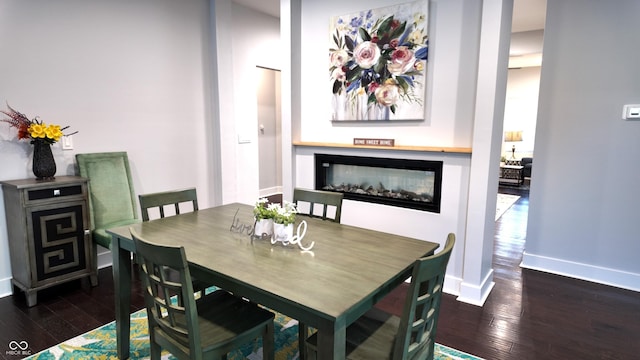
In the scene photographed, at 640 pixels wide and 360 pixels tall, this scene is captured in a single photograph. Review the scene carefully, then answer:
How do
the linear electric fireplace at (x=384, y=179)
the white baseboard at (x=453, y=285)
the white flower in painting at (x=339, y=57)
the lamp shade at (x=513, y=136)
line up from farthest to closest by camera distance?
the lamp shade at (x=513, y=136) → the white flower in painting at (x=339, y=57) → the linear electric fireplace at (x=384, y=179) → the white baseboard at (x=453, y=285)

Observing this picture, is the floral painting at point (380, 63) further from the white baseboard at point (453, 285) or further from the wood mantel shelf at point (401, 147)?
the white baseboard at point (453, 285)

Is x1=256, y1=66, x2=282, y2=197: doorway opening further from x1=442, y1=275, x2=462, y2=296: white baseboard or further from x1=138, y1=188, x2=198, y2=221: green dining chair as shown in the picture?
x1=442, y1=275, x2=462, y2=296: white baseboard

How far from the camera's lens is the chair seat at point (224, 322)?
1.59 metres

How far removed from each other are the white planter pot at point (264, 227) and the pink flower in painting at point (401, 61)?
1964 mm

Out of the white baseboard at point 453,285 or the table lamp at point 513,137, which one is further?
the table lamp at point 513,137

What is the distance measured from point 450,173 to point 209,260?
2.09 metres

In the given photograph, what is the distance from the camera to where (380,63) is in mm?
3270

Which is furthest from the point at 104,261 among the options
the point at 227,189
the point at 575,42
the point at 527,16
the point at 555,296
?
the point at 527,16

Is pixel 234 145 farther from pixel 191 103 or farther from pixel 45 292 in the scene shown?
pixel 45 292

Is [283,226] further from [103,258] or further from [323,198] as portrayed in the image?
[103,258]

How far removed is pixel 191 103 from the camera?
13.7 feet

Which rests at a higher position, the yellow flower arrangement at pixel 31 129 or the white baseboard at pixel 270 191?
the yellow flower arrangement at pixel 31 129

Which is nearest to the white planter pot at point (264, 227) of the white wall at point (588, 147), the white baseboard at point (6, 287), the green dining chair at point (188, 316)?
the green dining chair at point (188, 316)

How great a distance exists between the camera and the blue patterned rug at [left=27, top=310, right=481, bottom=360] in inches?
86.0
